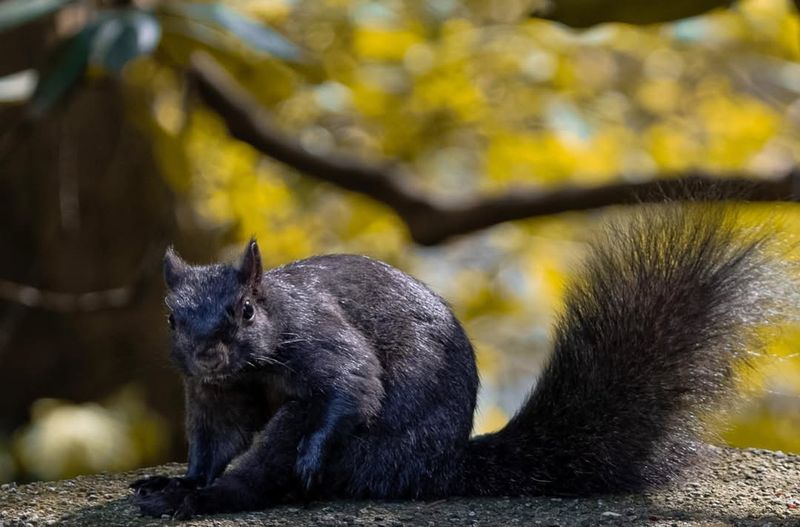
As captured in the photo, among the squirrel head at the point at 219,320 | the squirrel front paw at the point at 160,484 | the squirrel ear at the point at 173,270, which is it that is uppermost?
the squirrel ear at the point at 173,270

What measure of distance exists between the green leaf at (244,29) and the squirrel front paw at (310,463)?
83 cm

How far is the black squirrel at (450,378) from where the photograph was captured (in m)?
1.94

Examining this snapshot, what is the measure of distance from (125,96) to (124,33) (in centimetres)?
126

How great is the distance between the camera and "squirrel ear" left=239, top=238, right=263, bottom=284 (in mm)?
1919

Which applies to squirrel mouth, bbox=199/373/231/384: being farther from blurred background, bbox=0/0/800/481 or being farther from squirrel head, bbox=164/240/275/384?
blurred background, bbox=0/0/800/481

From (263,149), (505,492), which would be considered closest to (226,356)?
(505,492)

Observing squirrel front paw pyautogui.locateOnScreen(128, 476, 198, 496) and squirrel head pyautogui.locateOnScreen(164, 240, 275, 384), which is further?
squirrel front paw pyautogui.locateOnScreen(128, 476, 198, 496)

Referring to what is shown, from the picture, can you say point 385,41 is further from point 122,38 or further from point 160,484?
point 160,484

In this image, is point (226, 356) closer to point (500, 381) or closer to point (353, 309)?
point (353, 309)

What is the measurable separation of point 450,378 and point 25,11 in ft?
3.61

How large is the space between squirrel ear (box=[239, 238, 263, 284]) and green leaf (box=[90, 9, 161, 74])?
1.66 feet

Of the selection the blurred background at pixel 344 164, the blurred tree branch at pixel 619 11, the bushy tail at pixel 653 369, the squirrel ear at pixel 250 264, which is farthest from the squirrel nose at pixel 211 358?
the blurred background at pixel 344 164

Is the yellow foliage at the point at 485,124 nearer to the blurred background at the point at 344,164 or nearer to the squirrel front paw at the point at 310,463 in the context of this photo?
the blurred background at the point at 344,164

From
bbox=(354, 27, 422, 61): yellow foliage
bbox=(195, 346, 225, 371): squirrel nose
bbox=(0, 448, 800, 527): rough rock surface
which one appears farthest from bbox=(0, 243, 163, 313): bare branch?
bbox=(195, 346, 225, 371): squirrel nose
